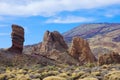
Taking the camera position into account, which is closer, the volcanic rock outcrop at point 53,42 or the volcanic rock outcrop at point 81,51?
the volcanic rock outcrop at point 81,51

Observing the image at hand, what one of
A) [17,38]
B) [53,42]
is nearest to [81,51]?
[53,42]

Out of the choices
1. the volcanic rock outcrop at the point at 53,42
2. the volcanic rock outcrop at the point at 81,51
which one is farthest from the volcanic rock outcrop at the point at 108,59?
the volcanic rock outcrop at the point at 53,42

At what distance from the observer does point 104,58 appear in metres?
74.9

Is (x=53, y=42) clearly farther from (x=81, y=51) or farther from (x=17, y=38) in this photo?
(x=17, y=38)

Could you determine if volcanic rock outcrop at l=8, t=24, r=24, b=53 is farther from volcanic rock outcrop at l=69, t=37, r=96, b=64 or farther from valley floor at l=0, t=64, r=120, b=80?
valley floor at l=0, t=64, r=120, b=80

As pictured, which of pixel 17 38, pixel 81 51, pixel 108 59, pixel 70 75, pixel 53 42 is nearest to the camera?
pixel 70 75

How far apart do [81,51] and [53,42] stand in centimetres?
1158

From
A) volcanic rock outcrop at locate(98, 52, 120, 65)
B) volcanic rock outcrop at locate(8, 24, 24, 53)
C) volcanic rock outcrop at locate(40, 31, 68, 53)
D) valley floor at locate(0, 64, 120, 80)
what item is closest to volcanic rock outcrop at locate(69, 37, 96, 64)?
volcanic rock outcrop at locate(40, 31, 68, 53)

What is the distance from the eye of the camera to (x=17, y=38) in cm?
8538

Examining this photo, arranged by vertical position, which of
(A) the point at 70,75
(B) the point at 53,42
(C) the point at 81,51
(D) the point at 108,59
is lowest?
(A) the point at 70,75

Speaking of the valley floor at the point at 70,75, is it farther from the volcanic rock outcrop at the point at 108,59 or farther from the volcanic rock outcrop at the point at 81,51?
the volcanic rock outcrop at the point at 81,51

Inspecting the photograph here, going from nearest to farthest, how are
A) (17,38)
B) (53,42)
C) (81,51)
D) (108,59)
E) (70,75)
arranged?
(70,75), (108,59), (17,38), (81,51), (53,42)

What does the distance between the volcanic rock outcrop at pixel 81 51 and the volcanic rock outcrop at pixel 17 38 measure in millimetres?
14993

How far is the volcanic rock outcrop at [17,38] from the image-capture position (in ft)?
279
